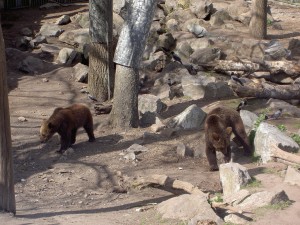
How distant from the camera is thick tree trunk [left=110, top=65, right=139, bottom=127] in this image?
1198 centimetres

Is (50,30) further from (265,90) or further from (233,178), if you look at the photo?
(233,178)

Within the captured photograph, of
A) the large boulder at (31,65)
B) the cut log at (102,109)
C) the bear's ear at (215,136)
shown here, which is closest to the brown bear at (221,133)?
the bear's ear at (215,136)

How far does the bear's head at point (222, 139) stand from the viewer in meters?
9.99

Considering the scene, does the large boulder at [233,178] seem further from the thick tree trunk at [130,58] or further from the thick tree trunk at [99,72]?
the thick tree trunk at [99,72]

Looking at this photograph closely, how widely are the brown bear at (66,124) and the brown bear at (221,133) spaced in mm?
2463

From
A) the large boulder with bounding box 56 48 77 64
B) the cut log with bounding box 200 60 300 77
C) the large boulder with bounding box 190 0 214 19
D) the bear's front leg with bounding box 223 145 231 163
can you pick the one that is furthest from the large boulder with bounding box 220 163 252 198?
the large boulder with bounding box 190 0 214 19

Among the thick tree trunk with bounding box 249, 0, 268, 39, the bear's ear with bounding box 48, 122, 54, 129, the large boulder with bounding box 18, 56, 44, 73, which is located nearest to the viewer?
the bear's ear with bounding box 48, 122, 54, 129

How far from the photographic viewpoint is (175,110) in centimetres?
1352

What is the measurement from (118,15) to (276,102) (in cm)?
969

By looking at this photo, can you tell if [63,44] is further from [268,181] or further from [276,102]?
[268,181]

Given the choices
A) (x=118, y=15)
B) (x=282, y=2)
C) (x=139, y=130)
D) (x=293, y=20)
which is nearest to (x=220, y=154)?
(x=139, y=130)

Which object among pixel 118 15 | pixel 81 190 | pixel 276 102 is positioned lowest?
pixel 81 190

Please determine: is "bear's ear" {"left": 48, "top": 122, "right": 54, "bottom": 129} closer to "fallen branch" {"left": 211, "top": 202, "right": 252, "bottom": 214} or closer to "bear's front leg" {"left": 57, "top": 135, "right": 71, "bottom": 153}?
"bear's front leg" {"left": 57, "top": 135, "right": 71, "bottom": 153}

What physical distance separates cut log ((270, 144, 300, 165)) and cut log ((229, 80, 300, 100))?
11.5 ft
